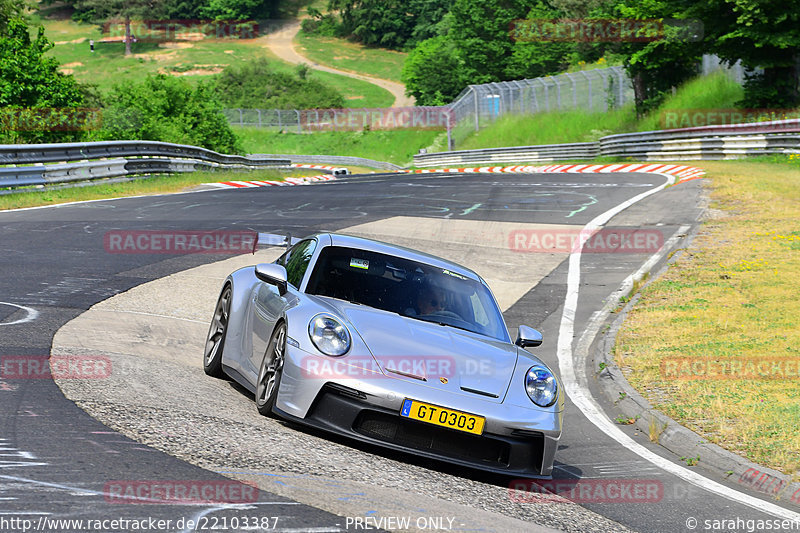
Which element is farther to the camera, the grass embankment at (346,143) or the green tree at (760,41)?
the grass embankment at (346,143)

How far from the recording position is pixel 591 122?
5497 cm

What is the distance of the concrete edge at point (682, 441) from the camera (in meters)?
6.56

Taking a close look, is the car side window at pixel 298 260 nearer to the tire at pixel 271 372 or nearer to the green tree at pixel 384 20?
the tire at pixel 271 372

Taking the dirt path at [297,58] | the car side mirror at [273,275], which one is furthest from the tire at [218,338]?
the dirt path at [297,58]

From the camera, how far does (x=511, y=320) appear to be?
41.0ft

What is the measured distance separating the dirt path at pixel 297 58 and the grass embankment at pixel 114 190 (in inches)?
3187

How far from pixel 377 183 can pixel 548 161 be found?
67.6 ft

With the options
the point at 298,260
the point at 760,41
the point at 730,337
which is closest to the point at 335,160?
the point at 760,41

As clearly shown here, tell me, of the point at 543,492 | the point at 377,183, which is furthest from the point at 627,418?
the point at 377,183

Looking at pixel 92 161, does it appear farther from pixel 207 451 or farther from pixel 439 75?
pixel 439 75

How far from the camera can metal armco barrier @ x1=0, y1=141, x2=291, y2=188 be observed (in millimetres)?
22016

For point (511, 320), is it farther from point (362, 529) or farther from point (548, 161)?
point (548, 161)

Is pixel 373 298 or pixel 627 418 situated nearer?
pixel 373 298

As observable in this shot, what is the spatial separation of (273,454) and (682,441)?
3.70 m
